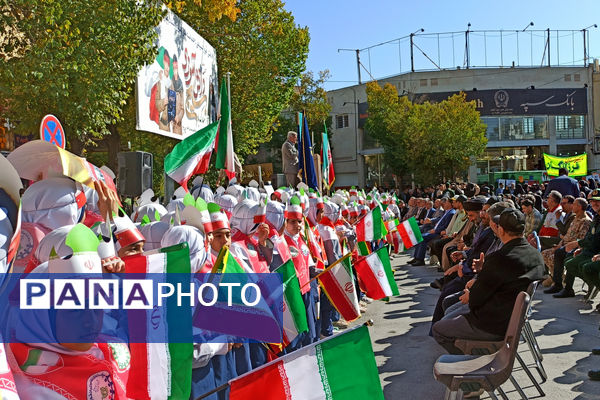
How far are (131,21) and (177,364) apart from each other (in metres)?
8.06

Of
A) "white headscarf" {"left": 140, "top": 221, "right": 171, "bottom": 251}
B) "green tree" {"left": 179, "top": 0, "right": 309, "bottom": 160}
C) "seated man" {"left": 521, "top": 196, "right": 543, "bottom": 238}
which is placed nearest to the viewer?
"white headscarf" {"left": 140, "top": 221, "right": 171, "bottom": 251}

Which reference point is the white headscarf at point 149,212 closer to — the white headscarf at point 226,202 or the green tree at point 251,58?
the white headscarf at point 226,202

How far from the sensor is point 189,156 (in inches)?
266

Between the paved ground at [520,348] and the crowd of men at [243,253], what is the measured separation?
0.52 metres

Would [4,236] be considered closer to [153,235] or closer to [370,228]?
[153,235]

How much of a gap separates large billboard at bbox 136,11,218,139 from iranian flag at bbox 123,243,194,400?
8561 millimetres

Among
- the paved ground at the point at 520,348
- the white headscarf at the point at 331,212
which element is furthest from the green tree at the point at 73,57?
the paved ground at the point at 520,348

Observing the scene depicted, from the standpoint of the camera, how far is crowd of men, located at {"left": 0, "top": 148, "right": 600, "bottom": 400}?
2648 millimetres

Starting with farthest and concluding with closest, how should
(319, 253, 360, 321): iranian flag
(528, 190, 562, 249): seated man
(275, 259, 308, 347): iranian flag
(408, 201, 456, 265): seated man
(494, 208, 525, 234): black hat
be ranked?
(408, 201, 456, 265): seated man → (528, 190, 562, 249): seated man → (319, 253, 360, 321): iranian flag → (494, 208, 525, 234): black hat → (275, 259, 308, 347): iranian flag

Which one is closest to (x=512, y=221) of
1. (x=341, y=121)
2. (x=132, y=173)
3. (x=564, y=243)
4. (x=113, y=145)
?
(x=564, y=243)

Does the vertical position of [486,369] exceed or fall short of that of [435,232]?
it exceeds it

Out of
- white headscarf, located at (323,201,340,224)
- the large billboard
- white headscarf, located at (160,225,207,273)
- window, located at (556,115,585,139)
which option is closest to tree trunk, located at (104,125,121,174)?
the large billboard

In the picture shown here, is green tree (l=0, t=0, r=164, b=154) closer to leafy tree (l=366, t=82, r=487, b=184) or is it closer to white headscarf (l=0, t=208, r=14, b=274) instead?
white headscarf (l=0, t=208, r=14, b=274)

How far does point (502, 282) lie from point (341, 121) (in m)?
50.9
